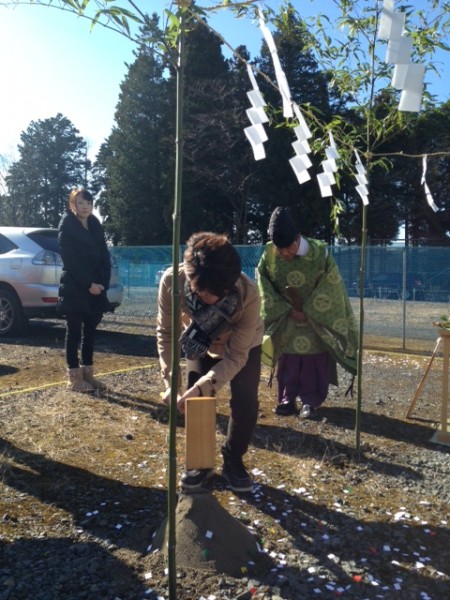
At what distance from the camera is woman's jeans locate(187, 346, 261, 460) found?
120 inches

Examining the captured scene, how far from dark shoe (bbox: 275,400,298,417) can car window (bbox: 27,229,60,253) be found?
5.07 m

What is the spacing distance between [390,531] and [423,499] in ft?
1.63

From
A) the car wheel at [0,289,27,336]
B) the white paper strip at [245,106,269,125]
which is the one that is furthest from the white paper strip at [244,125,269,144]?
the car wheel at [0,289,27,336]

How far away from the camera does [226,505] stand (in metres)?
2.99

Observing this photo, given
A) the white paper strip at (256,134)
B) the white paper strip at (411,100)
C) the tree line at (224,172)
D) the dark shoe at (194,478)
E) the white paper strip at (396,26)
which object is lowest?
the dark shoe at (194,478)

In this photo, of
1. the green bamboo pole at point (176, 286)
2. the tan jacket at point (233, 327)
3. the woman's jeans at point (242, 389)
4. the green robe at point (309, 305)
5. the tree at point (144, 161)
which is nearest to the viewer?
the green bamboo pole at point (176, 286)

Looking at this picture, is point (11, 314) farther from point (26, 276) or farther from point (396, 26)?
point (396, 26)

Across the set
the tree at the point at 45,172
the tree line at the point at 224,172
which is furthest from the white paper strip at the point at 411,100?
the tree at the point at 45,172

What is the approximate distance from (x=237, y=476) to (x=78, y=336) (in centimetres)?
246

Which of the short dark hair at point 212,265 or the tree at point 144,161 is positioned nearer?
the short dark hair at point 212,265

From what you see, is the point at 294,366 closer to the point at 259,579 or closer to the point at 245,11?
the point at 259,579

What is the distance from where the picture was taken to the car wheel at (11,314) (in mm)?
8492

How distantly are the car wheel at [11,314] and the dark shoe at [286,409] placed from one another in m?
5.15

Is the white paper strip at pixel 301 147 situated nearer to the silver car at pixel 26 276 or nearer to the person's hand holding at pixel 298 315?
the person's hand holding at pixel 298 315
